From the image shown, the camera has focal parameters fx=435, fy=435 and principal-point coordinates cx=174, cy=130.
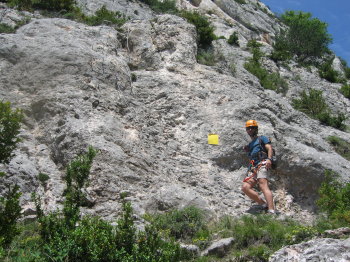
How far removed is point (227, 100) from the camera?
433 inches

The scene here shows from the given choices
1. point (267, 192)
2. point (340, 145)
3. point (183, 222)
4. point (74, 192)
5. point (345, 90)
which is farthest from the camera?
point (345, 90)

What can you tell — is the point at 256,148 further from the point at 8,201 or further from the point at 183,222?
the point at 8,201

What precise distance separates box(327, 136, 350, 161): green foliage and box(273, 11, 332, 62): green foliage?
28.3ft

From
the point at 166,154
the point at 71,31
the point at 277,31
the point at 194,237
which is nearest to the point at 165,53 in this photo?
the point at 71,31

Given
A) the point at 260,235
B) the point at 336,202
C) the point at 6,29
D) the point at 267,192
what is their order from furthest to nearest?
the point at 6,29
the point at 267,192
the point at 336,202
the point at 260,235

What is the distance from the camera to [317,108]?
48.2 feet

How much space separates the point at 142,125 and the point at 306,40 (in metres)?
16.8

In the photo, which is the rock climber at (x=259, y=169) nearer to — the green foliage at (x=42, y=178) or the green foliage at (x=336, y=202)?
the green foliage at (x=336, y=202)

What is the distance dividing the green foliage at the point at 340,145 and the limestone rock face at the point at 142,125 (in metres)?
0.28

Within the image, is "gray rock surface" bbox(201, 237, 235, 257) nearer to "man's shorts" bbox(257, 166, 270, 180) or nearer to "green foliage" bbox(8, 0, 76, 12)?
Result: "man's shorts" bbox(257, 166, 270, 180)

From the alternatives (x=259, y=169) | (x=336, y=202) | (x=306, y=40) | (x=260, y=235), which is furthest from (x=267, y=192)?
(x=306, y=40)

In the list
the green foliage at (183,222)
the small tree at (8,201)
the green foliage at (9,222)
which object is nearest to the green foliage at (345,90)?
the green foliage at (183,222)

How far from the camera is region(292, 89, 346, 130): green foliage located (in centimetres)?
1377

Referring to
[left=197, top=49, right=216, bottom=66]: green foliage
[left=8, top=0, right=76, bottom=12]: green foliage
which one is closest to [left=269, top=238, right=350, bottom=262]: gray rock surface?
[left=197, top=49, right=216, bottom=66]: green foliage
